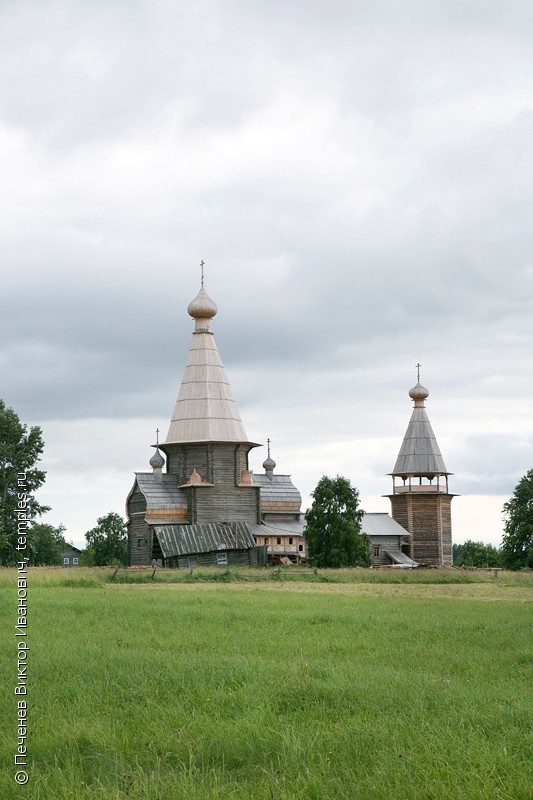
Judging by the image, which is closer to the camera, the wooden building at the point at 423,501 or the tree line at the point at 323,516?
the tree line at the point at 323,516

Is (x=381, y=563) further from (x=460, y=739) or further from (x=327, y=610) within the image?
(x=460, y=739)

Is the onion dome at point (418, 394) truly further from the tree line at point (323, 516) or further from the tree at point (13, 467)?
the tree at point (13, 467)

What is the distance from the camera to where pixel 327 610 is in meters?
20.6

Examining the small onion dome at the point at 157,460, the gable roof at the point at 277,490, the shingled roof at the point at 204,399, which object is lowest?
the gable roof at the point at 277,490

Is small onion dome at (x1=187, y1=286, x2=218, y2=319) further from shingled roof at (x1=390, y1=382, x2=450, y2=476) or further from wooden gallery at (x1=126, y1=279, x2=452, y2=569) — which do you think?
shingled roof at (x1=390, y1=382, x2=450, y2=476)

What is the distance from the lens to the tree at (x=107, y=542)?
76.6 metres

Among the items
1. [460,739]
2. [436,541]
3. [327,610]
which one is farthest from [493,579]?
[460,739]

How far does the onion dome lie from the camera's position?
71.0 meters

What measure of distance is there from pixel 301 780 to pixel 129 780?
1254 millimetres

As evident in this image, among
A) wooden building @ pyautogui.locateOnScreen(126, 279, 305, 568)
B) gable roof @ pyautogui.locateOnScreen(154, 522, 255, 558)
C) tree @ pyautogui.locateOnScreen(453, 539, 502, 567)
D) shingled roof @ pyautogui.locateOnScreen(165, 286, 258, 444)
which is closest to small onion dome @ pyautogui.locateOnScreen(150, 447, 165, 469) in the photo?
wooden building @ pyautogui.locateOnScreen(126, 279, 305, 568)

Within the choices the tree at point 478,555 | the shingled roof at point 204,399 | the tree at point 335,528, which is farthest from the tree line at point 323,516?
the tree at point 478,555

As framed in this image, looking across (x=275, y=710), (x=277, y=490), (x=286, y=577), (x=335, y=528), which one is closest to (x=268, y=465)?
(x=277, y=490)

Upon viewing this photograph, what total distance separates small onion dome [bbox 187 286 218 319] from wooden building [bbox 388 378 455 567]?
60.1 feet

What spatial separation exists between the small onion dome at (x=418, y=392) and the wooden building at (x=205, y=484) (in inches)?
631
